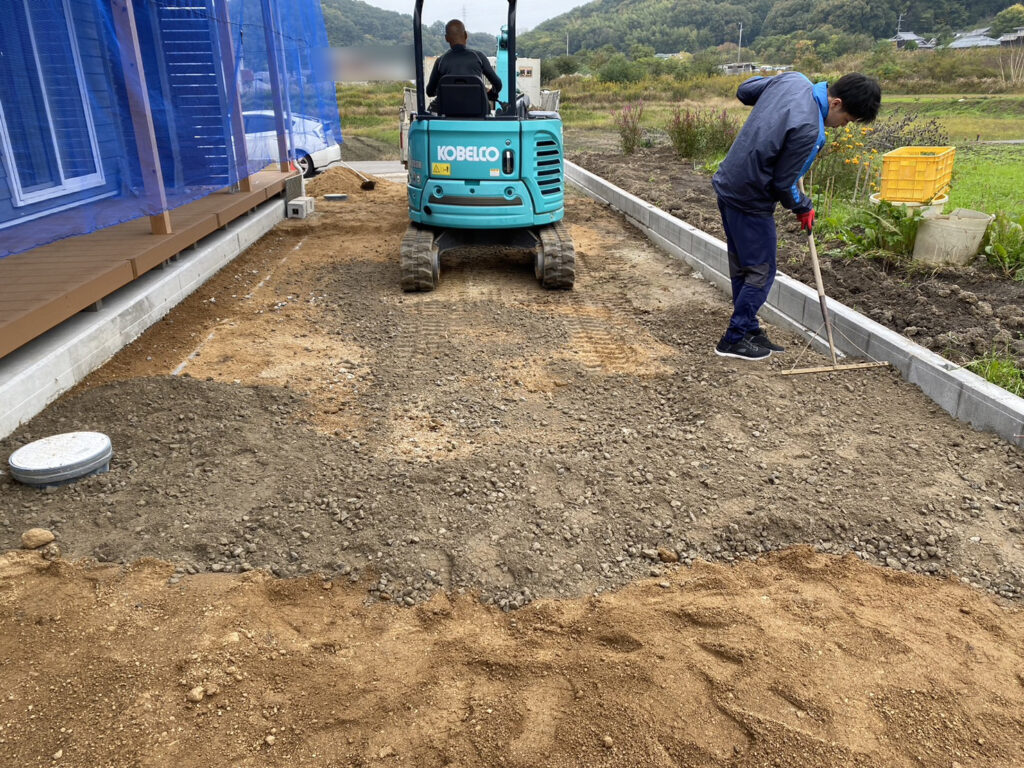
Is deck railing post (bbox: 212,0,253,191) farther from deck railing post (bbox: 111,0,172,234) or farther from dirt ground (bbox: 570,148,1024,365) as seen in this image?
dirt ground (bbox: 570,148,1024,365)

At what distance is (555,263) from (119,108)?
12.3 ft

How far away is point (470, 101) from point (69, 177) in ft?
11.1

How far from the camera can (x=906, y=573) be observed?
2930 mm

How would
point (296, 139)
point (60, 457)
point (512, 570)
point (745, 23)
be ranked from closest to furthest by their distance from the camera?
point (512, 570) → point (60, 457) → point (296, 139) → point (745, 23)

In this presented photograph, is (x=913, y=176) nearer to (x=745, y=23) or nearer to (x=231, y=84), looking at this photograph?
(x=231, y=84)

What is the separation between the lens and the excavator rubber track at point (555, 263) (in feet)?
21.5

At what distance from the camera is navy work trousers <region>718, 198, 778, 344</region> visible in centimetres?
483

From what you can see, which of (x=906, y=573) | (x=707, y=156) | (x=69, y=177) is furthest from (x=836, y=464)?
(x=707, y=156)

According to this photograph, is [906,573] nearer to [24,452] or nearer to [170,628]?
[170,628]

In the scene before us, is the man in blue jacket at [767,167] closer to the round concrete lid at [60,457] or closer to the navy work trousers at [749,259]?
the navy work trousers at [749,259]

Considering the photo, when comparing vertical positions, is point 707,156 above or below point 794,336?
above

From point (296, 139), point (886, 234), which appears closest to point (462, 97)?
point (886, 234)

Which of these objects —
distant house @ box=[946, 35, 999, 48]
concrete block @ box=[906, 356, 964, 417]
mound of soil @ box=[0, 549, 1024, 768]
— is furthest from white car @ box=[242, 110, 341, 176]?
distant house @ box=[946, 35, 999, 48]

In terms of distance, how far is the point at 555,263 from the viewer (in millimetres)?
6570
